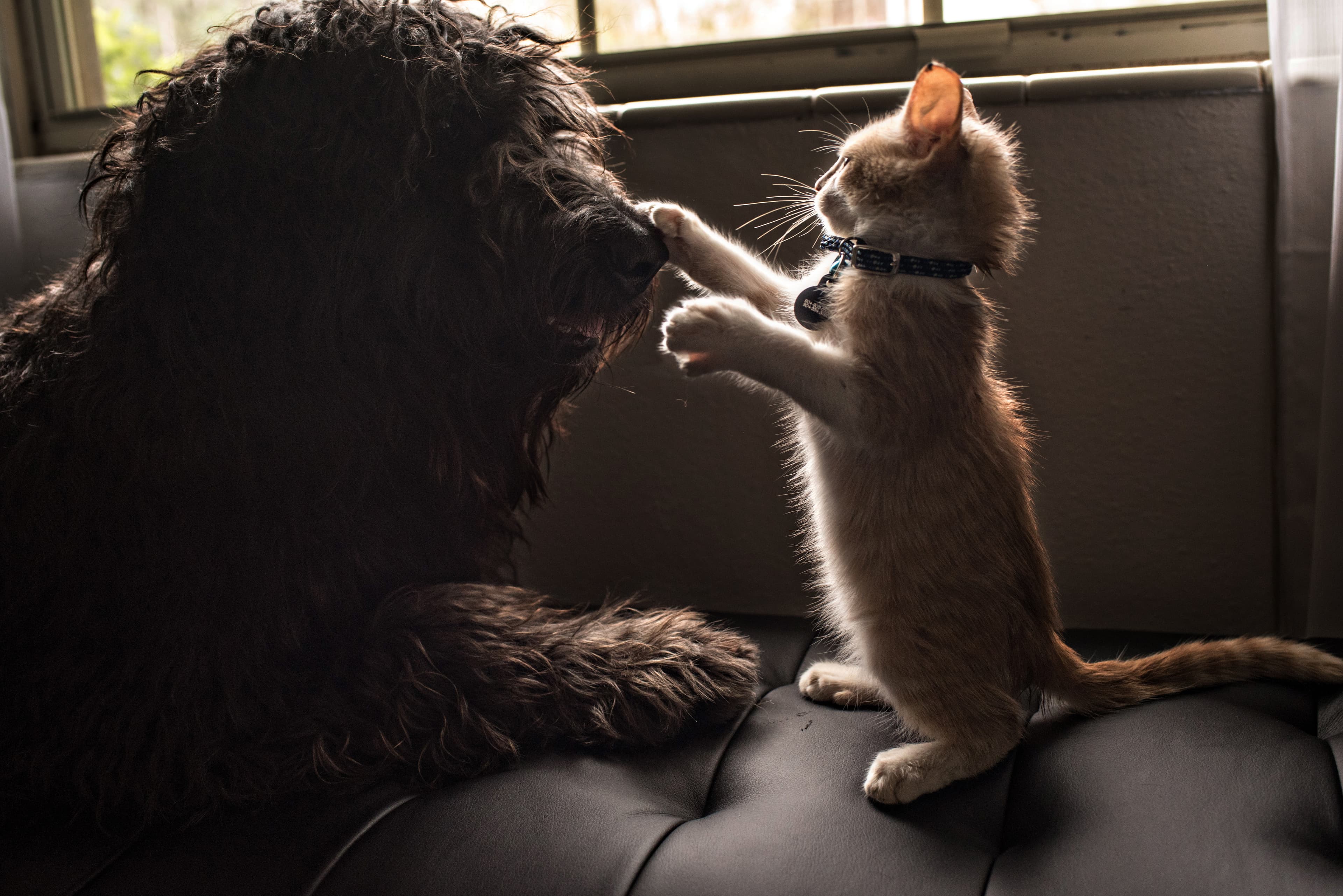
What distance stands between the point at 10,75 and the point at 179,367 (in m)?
1.53

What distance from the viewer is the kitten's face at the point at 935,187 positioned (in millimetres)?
871

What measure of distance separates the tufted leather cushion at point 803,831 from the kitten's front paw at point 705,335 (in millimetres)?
408

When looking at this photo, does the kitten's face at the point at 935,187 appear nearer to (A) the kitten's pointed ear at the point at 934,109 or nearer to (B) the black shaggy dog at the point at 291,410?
(A) the kitten's pointed ear at the point at 934,109

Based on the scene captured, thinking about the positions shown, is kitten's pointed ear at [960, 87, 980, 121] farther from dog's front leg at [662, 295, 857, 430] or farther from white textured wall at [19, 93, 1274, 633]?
white textured wall at [19, 93, 1274, 633]

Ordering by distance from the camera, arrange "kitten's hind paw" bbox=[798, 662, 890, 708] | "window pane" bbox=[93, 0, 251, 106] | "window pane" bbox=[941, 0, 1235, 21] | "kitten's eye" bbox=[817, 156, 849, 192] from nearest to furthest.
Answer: "kitten's eye" bbox=[817, 156, 849, 192] → "kitten's hind paw" bbox=[798, 662, 890, 708] → "window pane" bbox=[941, 0, 1235, 21] → "window pane" bbox=[93, 0, 251, 106]

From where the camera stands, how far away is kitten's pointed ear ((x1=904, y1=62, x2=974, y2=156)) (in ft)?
2.77

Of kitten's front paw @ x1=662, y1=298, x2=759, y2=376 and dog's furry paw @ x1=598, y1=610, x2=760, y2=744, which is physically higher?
kitten's front paw @ x1=662, y1=298, x2=759, y2=376

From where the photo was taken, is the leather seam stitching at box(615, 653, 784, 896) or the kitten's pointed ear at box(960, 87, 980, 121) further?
the kitten's pointed ear at box(960, 87, 980, 121)

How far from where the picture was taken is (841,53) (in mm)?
1514

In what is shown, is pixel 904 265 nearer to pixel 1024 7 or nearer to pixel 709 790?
pixel 709 790

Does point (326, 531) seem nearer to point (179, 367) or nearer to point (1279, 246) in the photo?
point (179, 367)

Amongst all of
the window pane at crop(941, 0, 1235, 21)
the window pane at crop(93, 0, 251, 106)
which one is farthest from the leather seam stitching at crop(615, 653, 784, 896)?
the window pane at crop(93, 0, 251, 106)

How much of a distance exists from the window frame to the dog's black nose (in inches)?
15.7

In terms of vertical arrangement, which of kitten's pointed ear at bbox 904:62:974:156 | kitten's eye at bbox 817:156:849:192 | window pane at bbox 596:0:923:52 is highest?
window pane at bbox 596:0:923:52
